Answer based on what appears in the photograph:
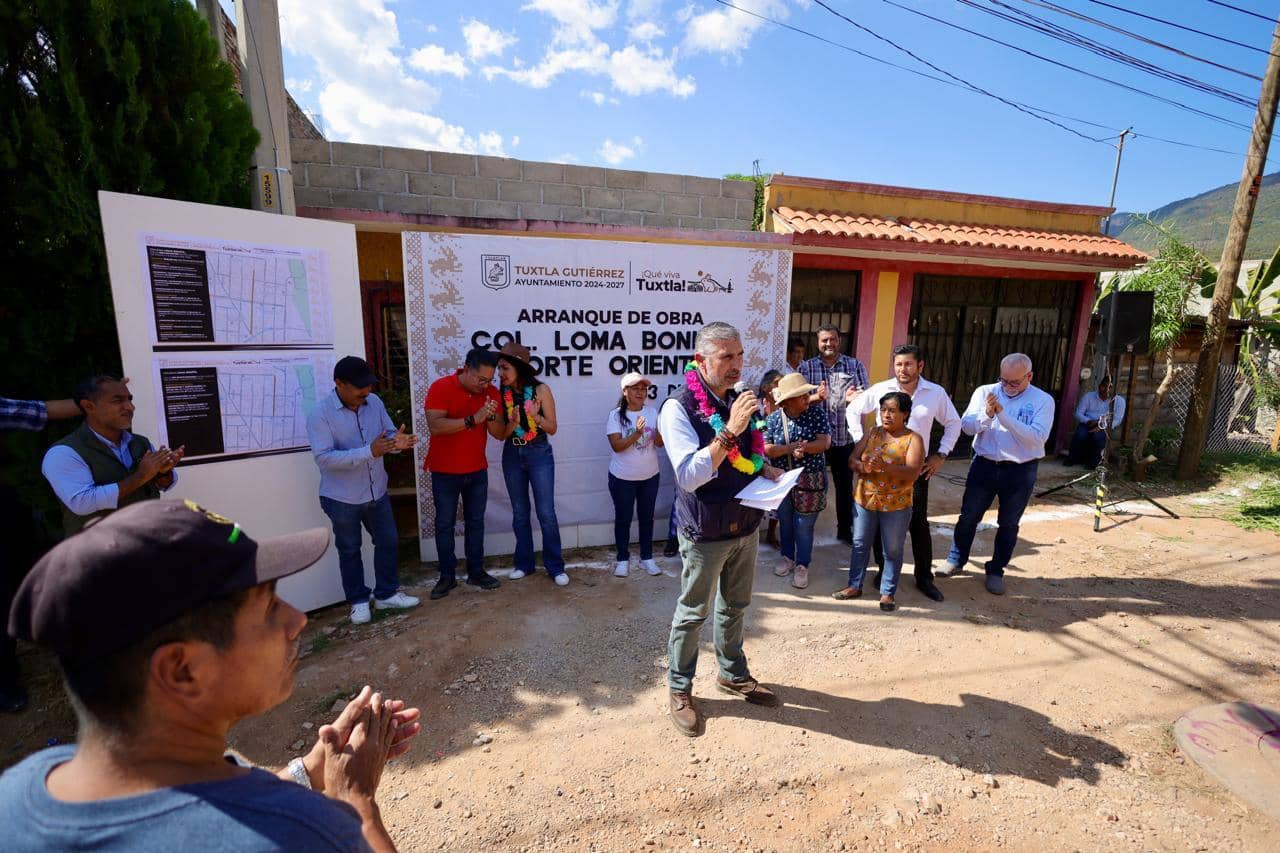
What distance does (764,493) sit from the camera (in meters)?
2.84

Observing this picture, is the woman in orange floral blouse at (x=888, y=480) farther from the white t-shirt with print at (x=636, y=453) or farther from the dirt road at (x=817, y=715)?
the white t-shirt with print at (x=636, y=453)

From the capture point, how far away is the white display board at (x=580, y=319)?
15.4ft

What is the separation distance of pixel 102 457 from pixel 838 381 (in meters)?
4.95

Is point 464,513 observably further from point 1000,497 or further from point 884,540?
point 1000,497

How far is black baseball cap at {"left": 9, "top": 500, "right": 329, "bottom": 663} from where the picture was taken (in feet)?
2.69

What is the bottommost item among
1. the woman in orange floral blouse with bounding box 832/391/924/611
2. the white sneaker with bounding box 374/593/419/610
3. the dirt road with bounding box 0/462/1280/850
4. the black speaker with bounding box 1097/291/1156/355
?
the dirt road with bounding box 0/462/1280/850

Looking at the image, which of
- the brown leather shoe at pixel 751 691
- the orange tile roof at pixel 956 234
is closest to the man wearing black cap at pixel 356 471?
the brown leather shoe at pixel 751 691

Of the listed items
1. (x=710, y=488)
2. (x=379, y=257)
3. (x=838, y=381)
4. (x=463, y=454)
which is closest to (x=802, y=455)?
(x=838, y=381)

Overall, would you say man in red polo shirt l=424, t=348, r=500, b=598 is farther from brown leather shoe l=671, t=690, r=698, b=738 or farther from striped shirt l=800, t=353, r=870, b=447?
striped shirt l=800, t=353, r=870, b=447

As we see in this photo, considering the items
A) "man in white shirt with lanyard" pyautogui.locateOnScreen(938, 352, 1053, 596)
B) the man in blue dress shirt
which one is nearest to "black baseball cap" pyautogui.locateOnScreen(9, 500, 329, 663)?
"man in white shirt with lanyard" pyautogui.locateOnScreen(938, 352, 1053, 596)

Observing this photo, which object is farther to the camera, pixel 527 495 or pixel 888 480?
pixel 527 495

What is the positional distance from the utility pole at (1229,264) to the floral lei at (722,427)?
25.6ft

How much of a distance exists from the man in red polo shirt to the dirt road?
0.30 meters

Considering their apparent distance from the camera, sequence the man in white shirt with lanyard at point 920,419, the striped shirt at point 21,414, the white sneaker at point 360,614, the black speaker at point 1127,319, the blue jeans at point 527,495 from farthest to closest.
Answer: the black speaker at point 1127,319, the blue jeans at point 527,495, the man in white shirt with lanyard at point 920,419, the white sneaker at point 360,614, the striped shirt at point 21,414
